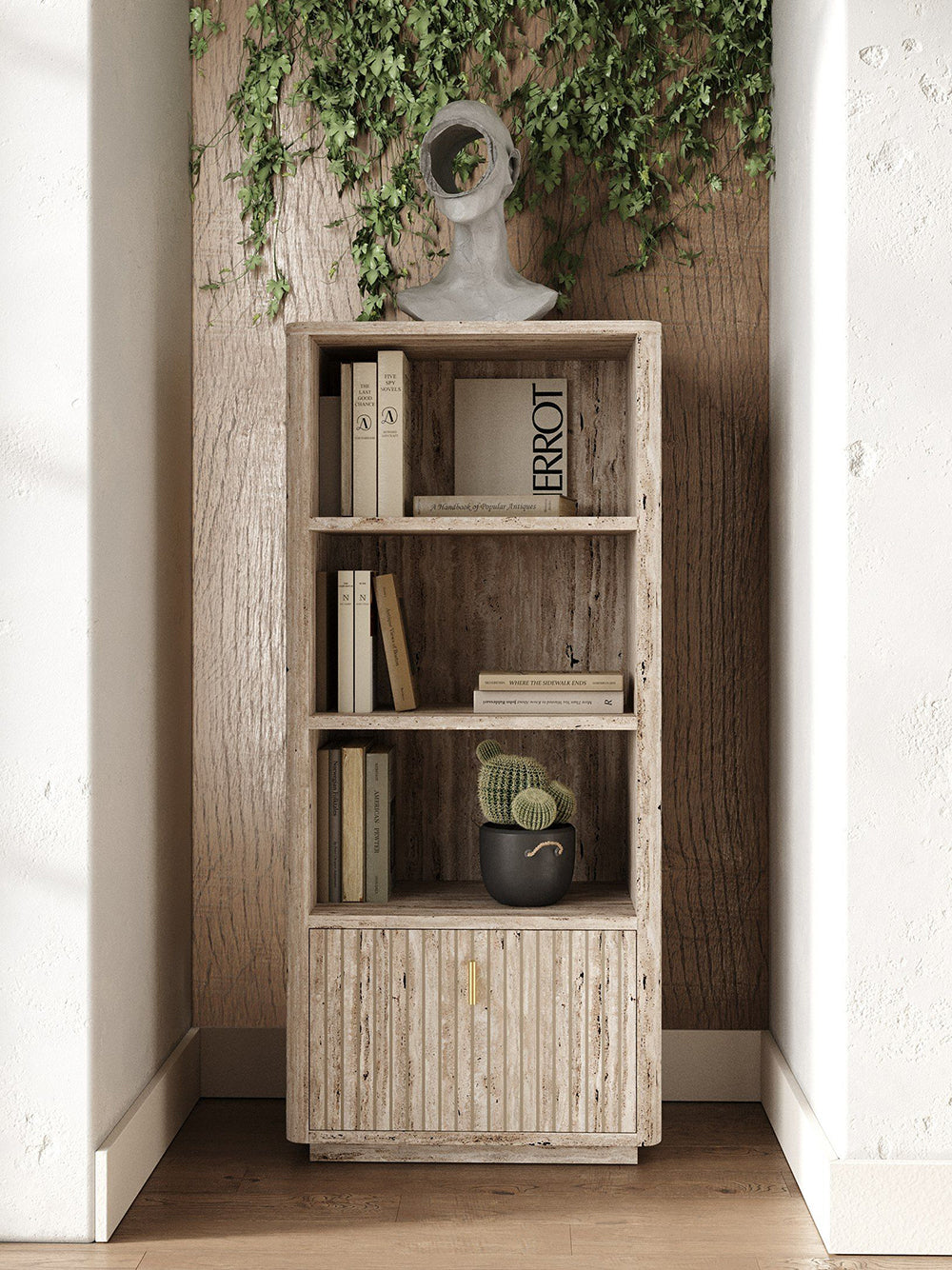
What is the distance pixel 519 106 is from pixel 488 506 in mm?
868

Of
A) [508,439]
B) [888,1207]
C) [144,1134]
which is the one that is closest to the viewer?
[888,1207]

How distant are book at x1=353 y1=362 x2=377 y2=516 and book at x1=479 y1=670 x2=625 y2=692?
39cm

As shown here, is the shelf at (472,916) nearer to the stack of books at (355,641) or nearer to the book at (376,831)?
the book at (376,831)

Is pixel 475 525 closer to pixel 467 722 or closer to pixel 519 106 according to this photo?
pixel 467 722

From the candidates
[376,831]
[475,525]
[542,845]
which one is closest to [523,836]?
[542,845]

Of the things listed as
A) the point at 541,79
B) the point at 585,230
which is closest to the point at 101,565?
the point at 585,230

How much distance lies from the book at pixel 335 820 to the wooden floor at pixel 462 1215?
50 cm

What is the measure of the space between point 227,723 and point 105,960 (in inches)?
27.0

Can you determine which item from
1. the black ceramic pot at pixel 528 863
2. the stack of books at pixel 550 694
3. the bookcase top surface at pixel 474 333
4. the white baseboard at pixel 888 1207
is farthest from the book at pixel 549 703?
the white baseboard at pixel 888 1207

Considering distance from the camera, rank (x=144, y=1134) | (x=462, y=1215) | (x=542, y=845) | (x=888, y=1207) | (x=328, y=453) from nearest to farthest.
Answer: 1. (x=888, y=1207)
2. (x=462, y=1215)
3. (x=144, y=1134)
4. (x=542, y=845)
5. (x=328, y=453)

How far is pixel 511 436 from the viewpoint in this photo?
237 centimetres

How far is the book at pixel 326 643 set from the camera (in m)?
2.15

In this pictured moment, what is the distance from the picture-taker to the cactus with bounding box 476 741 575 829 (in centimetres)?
210

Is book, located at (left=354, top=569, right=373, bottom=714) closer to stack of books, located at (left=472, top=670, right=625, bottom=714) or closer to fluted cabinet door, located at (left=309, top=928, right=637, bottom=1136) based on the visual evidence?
stack of books, located at (left=472, top=670, right=625, bottom=714)
